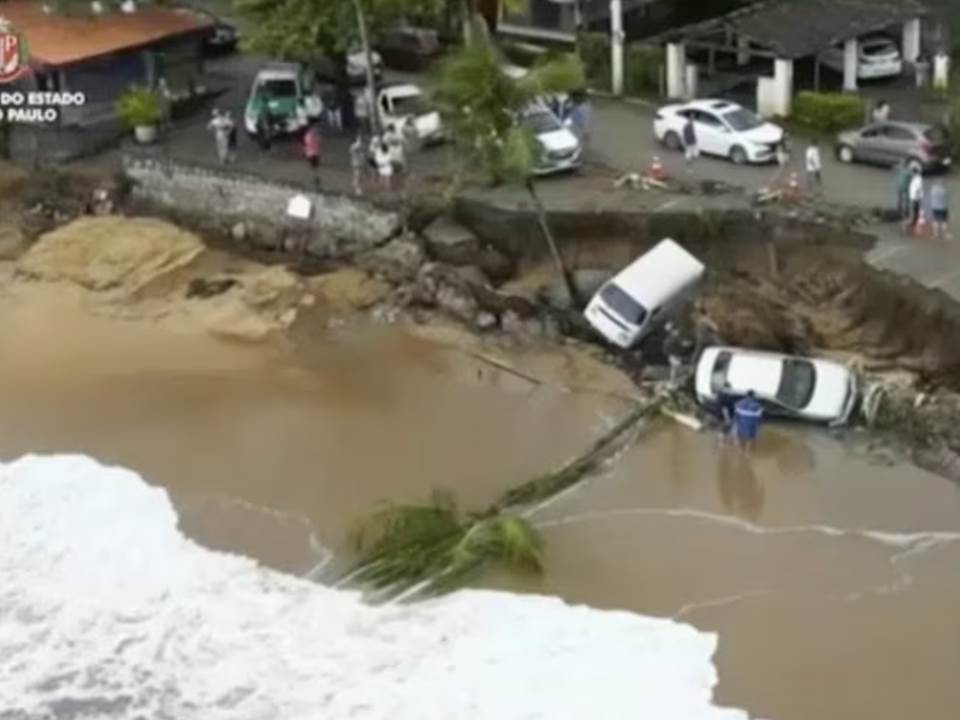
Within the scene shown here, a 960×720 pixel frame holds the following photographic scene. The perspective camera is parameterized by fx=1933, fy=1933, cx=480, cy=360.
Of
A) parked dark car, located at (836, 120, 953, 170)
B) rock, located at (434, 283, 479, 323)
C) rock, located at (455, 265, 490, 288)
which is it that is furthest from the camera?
rock, located at (455, 265, 490, 288)

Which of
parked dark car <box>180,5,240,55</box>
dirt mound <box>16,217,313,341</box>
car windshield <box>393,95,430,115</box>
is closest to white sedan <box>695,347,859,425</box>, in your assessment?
dirt mound <box>16,217,313,341</box>

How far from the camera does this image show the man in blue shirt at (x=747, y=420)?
36.8 m

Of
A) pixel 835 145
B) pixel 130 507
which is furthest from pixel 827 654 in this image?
pixel 835 145

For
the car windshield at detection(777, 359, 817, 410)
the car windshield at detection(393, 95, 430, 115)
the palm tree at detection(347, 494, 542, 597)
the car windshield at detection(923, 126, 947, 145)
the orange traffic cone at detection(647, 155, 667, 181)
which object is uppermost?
the car windshield at detection(923, 126, 947, 145)

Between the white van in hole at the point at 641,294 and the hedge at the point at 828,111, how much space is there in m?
7.09

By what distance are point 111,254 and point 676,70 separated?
15.0 metres

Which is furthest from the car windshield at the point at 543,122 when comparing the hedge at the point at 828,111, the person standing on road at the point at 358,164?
Answer: the hedge at the point at 828,111

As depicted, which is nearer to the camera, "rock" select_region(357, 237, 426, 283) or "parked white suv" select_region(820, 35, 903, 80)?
"rock" select_region(357, 237, 426, 283)

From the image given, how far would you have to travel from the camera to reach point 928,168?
43062mm

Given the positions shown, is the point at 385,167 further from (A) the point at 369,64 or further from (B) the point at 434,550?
(B) the point at 434,550

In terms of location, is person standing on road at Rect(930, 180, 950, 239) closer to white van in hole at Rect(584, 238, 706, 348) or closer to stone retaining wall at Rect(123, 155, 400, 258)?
white van in hole at Rect(584, 238, 706, 348)

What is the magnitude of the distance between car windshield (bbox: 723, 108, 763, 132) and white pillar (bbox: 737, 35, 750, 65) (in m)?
3.11

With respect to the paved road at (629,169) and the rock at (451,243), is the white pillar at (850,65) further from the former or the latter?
the rock at (451,243)

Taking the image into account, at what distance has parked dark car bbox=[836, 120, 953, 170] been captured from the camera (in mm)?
43000
